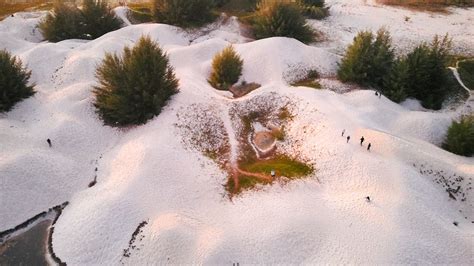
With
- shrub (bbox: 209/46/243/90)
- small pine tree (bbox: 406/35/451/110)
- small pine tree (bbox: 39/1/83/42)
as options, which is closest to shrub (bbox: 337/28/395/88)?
small pine tree (bbox: 406/35/451/110)

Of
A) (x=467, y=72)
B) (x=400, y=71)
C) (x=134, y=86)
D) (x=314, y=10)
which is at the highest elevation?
(x=314, y=10)

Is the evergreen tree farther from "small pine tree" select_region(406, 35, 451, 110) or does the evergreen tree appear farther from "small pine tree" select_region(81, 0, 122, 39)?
"small pine tree" select_region(81, 0, 122, 39)

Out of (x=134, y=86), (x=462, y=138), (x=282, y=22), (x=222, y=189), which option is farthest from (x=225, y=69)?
(x=462, y=138)

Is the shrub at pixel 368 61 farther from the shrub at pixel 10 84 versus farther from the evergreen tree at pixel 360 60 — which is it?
the shrub at pixel 10 84

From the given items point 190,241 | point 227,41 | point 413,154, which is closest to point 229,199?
point 190,241

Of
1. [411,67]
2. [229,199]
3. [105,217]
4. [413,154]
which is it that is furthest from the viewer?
[411,67]

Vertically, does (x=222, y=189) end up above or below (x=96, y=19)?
below

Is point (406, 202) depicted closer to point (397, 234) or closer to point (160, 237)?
point (397, 234)

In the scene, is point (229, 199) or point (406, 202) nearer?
point (406, 202)

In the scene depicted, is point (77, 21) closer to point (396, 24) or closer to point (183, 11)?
point (183, 11)
